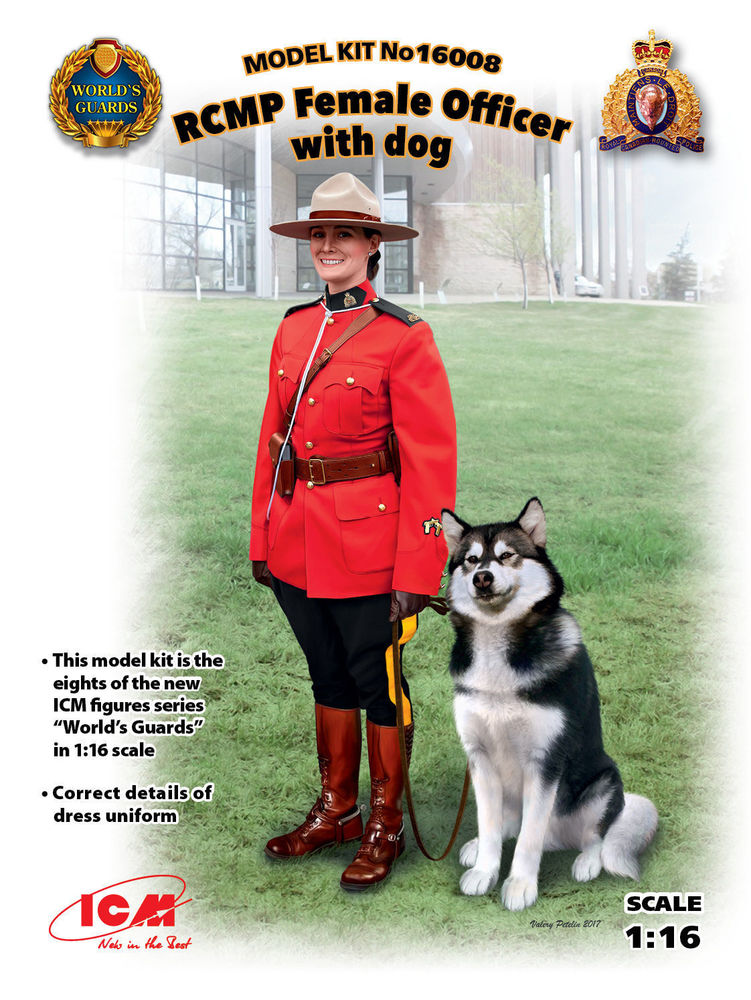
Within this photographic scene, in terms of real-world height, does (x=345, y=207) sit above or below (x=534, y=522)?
above

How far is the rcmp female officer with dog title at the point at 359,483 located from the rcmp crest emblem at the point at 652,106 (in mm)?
1346

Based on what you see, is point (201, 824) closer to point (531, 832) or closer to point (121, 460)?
point (531, 832)

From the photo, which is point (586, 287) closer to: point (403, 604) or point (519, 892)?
point (403, 604)

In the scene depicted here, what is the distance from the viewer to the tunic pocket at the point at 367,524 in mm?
3443

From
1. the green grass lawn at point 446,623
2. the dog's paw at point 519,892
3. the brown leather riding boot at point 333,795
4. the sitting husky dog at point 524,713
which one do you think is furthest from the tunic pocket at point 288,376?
the dog's paw at point 519,892

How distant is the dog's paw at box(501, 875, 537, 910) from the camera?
10.8 ft

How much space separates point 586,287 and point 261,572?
16.8 feet

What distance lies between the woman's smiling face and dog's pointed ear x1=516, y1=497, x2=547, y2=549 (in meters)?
1.12

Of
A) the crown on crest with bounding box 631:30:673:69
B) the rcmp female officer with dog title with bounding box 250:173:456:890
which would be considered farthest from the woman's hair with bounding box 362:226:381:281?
the crown on crest with bounding box 631:30:673:69

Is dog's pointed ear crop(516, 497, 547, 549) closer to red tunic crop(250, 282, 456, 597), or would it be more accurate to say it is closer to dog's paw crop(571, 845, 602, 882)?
red tunic crop(250, 282, 456, 597)

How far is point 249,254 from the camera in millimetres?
12688

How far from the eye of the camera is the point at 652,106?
13.7 feet

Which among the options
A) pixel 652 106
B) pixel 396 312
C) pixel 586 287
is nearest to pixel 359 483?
pixel 396 312

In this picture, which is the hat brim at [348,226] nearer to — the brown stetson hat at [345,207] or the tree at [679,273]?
the brown stetson hat at [345,207]
